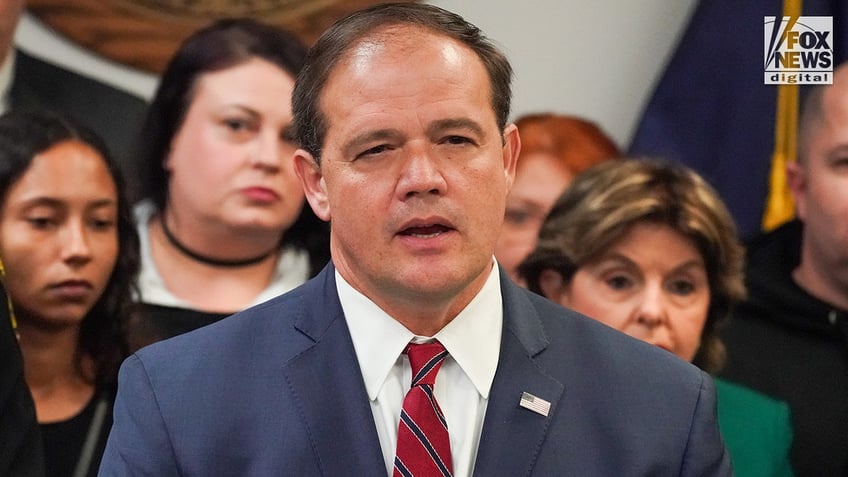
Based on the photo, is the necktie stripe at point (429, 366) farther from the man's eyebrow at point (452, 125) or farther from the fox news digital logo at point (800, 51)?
the fox news digital logo at point (800, 51)

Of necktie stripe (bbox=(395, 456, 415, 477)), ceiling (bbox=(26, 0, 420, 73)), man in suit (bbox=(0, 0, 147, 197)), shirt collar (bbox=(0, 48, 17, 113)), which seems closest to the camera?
necktie stripe (bbox=(395, 456, 415, 477))

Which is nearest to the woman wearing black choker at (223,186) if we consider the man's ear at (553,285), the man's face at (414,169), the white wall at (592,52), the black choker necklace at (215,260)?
the black choker necklace at (215,260)

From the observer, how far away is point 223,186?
3.46m

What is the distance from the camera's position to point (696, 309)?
124 inches

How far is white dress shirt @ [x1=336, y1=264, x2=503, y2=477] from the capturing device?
2.11 metres

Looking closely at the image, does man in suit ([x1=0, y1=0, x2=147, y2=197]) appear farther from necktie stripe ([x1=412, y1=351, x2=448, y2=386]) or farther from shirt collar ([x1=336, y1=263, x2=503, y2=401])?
necktie stripe ([x1=412, y1=351, x2=448, y2=386])

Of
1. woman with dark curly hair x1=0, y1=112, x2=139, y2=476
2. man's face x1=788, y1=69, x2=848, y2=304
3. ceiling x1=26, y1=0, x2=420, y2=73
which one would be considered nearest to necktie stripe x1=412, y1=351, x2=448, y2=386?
woman with dark curly hair x1=0, y1=112, x2=139, y2=476

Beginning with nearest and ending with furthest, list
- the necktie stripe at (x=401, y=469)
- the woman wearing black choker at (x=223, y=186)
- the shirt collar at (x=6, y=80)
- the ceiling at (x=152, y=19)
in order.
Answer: the necktie stripe at (x=401, y=469), the woman wearing black choker at (x=223, y=186), the shirt collar at (x=6, y=80), the ceiling at (x=152, y=19)

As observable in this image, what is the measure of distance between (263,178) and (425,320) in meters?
1.34

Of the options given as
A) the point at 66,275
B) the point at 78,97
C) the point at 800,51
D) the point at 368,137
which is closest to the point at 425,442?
the point at 368,137

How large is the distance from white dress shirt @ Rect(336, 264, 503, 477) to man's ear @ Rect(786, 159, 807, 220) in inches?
61.9

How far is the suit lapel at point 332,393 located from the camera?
6.68 feet

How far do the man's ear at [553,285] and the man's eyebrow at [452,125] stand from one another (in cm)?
119

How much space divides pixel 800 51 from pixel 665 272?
0.58m
